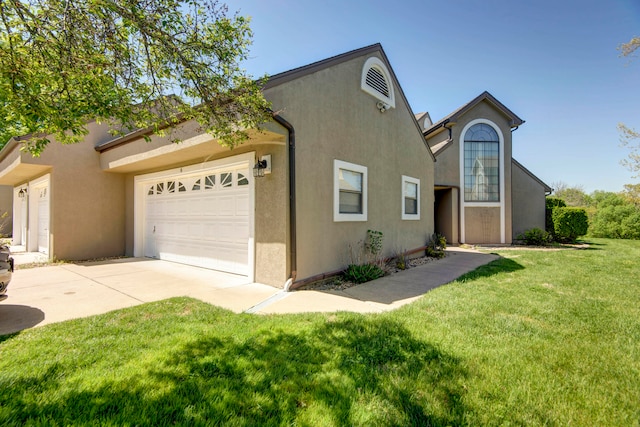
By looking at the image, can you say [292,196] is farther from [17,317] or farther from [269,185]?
[17,317]

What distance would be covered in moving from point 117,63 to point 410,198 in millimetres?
9248

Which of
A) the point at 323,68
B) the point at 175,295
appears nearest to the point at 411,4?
the point at 323,68

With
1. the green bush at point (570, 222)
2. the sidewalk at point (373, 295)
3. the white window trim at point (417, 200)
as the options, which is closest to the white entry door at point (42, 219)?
the sidewalk at point (373, 295)

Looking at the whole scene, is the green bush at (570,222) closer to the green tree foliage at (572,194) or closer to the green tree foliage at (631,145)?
the green tree foliage at (631,145)

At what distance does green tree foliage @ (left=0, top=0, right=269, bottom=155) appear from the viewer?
124 inches

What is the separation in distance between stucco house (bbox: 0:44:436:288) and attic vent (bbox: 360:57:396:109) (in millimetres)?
34

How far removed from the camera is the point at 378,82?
8742 mm

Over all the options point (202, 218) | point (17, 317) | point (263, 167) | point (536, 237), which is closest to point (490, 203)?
point (536, 237)

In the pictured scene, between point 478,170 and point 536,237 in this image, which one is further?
point 478,170

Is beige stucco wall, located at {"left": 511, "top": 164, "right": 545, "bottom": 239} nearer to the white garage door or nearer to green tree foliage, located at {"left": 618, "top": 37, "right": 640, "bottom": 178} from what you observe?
green tree foliage, located at {"left": 618, "top": 37, "right": 640, "bottom": 178}

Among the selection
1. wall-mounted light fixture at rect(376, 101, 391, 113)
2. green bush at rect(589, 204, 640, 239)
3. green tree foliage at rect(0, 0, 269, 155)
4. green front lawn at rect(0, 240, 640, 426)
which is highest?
wall-mounted light fixture at rect(376, 101, 391, 113)

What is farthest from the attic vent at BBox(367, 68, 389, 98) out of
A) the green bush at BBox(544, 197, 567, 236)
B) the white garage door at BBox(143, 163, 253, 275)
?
the green bush at BBox(544, 197, 567, 236)

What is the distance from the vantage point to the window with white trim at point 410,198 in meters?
10.0

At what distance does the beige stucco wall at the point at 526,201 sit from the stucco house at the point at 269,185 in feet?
23.9
